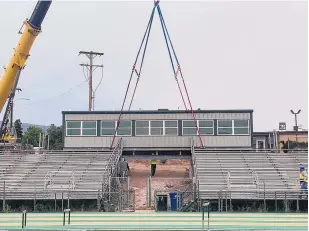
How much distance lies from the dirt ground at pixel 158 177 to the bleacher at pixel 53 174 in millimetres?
2544

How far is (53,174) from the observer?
2688 centimetres

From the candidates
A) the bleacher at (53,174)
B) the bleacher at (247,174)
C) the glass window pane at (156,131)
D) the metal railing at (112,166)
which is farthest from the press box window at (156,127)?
the bleacher at (53,174)

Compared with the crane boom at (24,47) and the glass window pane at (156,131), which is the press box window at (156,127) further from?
the crane boom at (24,47)

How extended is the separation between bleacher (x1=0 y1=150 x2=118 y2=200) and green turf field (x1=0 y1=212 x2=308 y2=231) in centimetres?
222

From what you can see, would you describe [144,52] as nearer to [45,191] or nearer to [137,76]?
[137,76]

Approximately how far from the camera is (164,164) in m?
44.5

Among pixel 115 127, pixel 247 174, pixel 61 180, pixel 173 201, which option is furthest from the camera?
pixel 115 127

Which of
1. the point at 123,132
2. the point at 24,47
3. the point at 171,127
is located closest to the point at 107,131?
the point at 123,132

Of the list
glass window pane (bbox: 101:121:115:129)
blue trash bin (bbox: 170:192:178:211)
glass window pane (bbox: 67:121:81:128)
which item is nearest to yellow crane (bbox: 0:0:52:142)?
glass window pane (bbox: 67:121:81:128)

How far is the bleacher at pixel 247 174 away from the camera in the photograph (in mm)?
22719

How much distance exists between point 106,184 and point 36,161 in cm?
746

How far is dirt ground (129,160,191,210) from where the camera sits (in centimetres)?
2743

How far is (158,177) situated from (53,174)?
29.2 feet

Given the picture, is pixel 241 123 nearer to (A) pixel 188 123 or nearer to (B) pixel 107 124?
(A) pixel 188 123
